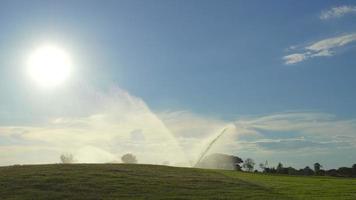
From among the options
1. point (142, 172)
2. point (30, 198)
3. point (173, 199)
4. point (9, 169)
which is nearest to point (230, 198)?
point (173, 199)

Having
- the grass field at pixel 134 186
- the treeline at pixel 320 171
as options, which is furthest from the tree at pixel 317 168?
the grass field at pixel 134 186

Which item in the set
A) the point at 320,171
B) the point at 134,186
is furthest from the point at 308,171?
the point at 134,186

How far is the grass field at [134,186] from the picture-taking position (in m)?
41.7

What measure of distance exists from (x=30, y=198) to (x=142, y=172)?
19.4 m

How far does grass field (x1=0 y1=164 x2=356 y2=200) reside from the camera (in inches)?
1642

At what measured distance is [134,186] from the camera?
4647 centimetres

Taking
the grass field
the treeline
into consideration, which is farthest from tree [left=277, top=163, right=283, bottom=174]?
the grass field

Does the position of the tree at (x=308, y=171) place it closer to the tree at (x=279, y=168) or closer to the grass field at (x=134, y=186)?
the tree at (x=279, y=168)

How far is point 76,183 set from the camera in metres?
46.3

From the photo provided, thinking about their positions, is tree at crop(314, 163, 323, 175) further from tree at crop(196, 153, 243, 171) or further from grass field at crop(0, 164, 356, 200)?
grass field at crop(0, 164, 356, 200)

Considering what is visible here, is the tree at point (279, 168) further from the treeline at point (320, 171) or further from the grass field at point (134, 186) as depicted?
the grass field at point (134, 186)

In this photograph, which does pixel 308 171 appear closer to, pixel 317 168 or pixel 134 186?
pixel 317 168

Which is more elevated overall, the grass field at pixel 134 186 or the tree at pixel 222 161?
the tree at pixel 222 161

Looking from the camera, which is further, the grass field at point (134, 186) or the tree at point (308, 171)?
the tree at point (308, 171)
